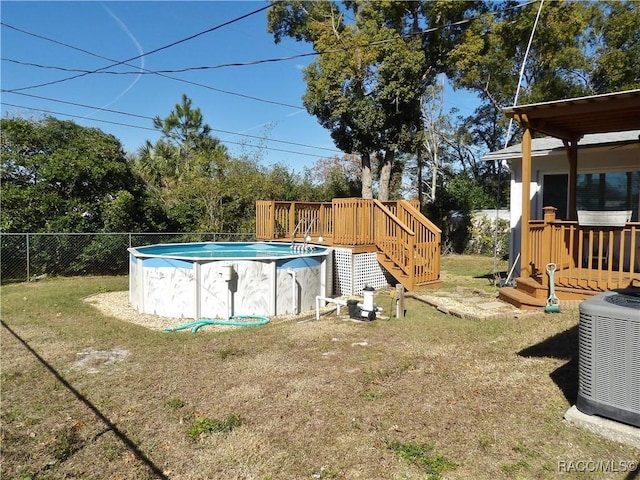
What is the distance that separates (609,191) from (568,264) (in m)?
2.71

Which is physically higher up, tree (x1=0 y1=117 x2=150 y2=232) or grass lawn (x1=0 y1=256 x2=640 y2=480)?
tree (x1=0 y1=117 x2=150 y2=232)

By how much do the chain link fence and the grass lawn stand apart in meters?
6.41

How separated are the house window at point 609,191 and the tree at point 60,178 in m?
12.1

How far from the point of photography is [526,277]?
271 inches

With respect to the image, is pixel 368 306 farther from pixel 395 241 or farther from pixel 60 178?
pixel 60 178

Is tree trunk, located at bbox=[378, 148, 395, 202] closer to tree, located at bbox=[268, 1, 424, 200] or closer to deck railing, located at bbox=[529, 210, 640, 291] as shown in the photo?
tree, located at bbox=[268, 1, 424, 200]

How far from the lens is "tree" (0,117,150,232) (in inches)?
470

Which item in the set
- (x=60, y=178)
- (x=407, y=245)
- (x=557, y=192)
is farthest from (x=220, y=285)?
A: (x=60, y=178)

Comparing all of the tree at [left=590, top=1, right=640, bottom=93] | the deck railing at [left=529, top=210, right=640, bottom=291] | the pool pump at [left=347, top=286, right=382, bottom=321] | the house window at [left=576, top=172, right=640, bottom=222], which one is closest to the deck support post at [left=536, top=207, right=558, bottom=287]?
the deck railing at [left=529, top=210, right=640, bottom=291]

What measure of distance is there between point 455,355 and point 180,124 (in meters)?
28.4

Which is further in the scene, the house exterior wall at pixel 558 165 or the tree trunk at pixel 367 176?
the tree trunk at pixel 367 176

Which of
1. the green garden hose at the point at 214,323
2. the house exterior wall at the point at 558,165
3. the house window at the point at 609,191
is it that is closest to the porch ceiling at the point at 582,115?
the house exterior wall at the point at 558,165

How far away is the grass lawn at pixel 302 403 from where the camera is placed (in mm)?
2713

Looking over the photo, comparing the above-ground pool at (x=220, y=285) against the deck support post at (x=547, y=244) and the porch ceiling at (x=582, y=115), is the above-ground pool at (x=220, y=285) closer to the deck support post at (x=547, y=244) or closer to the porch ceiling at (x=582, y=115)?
the deck support post at (x=547, y=244)
